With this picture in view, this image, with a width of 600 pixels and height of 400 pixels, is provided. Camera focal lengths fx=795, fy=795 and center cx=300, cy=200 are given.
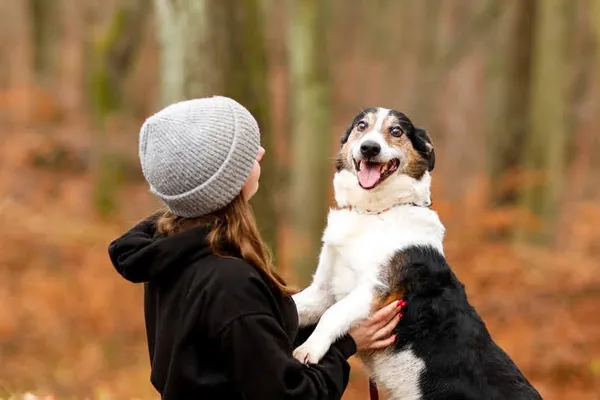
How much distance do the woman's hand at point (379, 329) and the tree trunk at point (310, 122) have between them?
20.7 feet

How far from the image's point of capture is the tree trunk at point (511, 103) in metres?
13.0

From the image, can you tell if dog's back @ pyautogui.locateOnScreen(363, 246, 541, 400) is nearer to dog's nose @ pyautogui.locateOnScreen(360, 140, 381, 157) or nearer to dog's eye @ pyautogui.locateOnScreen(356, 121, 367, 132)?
dog's nose @ pyautogui.locateOnScreen(360, 140, 381, 157)

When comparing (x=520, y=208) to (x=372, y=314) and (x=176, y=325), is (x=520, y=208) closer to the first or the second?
(x=372, y=314)

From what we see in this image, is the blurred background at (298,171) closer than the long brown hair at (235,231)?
No

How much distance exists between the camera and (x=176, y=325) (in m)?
3.01

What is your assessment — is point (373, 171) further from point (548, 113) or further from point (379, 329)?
point (548, 113)

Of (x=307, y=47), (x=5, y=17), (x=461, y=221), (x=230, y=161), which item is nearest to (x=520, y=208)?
(x=461, y=221)

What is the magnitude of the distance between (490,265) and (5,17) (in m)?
19.8

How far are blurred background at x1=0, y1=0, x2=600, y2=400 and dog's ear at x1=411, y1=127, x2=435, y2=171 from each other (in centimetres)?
228

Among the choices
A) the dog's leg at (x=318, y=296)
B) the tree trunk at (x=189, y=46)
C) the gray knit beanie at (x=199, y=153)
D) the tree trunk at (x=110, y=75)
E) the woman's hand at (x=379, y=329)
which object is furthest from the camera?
the tree trunk at (x=110, y=75)

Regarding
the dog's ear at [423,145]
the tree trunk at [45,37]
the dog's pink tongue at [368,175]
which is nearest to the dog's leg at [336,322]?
the dog's pink tongue at [368,175]

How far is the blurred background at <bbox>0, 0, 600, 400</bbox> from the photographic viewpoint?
6.84 m

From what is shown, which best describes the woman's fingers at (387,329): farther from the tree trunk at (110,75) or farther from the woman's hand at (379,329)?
the tree trunk at (110,75)

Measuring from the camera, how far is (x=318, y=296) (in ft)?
13.7
